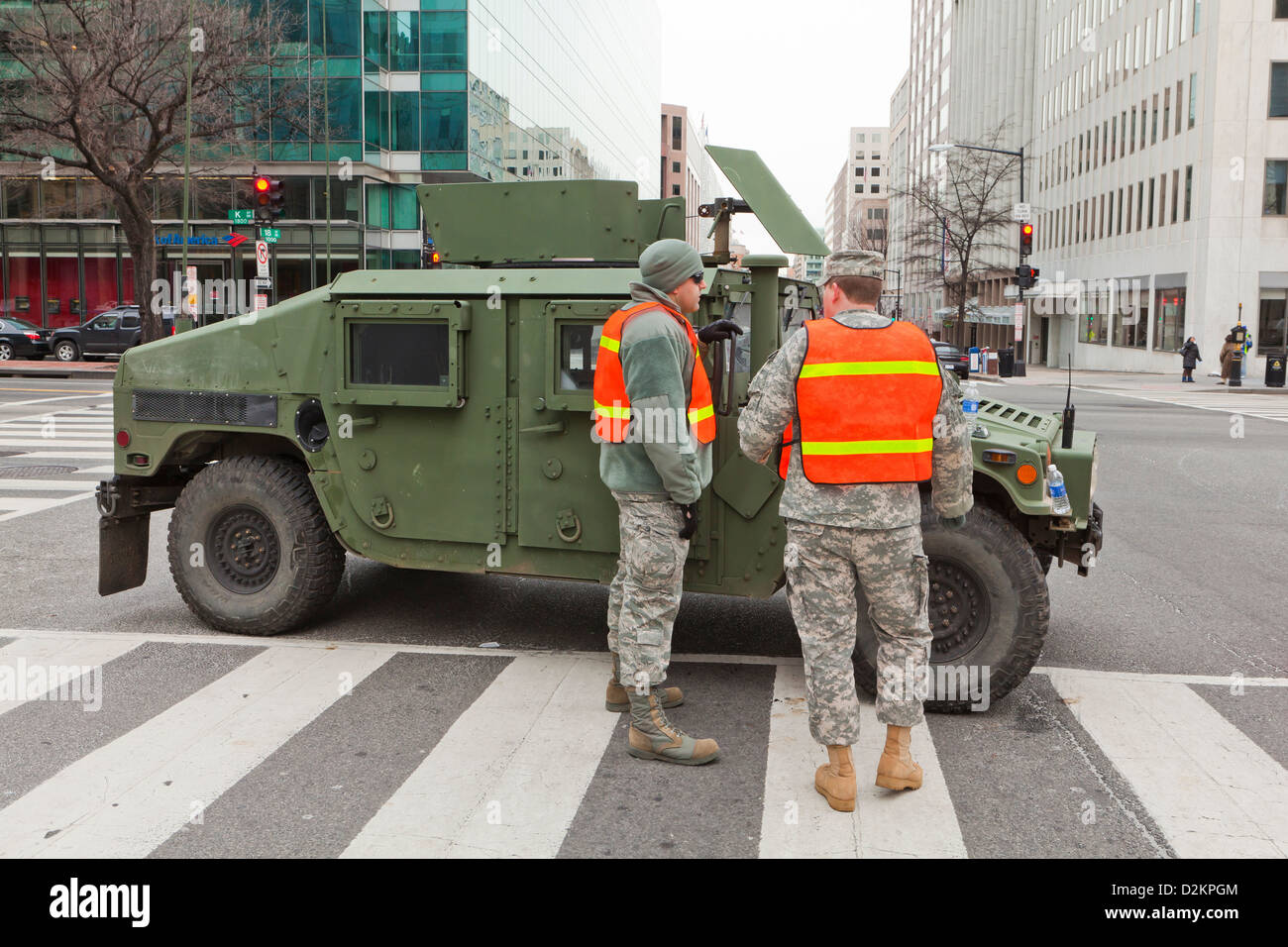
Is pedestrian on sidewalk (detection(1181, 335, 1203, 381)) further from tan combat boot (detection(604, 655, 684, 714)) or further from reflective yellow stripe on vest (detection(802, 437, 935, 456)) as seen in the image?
reflective yellow stripe on vest (detection(802, 437, 935, 456))

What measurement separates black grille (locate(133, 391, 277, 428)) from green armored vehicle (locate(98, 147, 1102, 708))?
1 centimetres

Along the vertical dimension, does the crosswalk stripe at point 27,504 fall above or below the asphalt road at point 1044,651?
above

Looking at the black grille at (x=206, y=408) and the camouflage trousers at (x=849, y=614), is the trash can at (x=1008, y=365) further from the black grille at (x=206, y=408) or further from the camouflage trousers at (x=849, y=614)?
the camouflage trousers at (x=849, y=614)

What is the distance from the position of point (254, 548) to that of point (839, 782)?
3659 mm

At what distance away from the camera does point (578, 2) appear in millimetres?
69000

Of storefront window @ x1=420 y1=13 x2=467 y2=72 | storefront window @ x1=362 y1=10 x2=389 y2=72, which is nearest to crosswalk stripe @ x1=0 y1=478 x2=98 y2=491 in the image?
storefront window @ x1=362 y1=10 x2=389 y2=72

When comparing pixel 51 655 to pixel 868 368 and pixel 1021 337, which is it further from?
pixel 1021 337

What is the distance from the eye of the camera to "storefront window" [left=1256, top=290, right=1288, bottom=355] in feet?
136

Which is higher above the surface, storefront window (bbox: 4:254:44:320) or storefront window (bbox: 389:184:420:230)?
storefront window (bbox: 389:184:420:230)

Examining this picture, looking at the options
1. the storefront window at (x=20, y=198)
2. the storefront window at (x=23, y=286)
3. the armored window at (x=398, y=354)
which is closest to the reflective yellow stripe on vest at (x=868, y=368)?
the armored window at (x=398, y=354)

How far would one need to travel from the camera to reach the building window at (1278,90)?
1591 inches

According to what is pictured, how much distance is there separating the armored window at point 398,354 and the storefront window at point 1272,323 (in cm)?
4245

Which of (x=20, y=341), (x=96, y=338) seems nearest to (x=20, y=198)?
(x=20, y=341)
